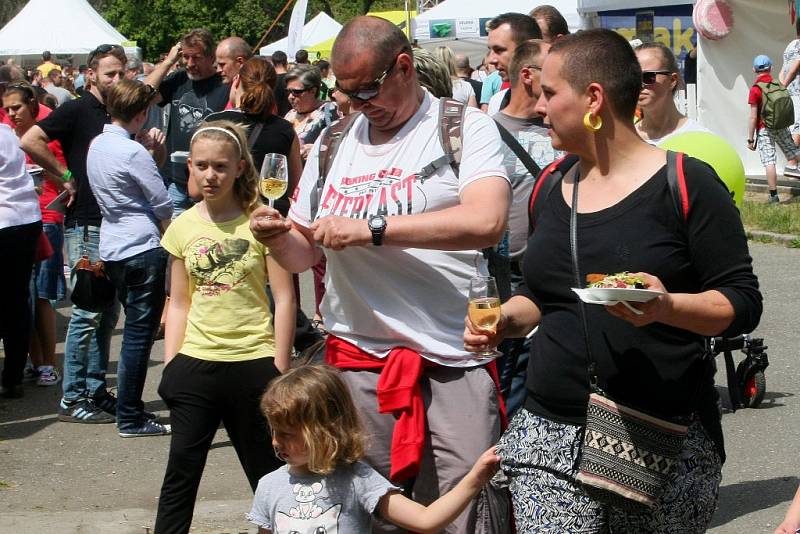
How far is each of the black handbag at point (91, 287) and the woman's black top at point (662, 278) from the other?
461 cm

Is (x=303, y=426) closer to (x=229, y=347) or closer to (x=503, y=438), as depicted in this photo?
(x=503, y=438)

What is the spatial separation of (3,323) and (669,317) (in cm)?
601

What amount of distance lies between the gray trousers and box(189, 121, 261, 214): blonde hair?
1.58m

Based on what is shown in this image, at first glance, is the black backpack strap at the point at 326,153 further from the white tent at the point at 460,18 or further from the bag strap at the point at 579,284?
the white tent at the point at 460,18

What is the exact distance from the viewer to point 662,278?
3.00 metres

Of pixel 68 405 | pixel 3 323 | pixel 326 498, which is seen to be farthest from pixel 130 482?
pixel 326 498

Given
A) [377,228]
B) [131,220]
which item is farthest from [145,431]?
[377,228]

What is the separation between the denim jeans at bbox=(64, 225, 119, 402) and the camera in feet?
24.8

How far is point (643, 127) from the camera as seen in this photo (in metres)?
5.59

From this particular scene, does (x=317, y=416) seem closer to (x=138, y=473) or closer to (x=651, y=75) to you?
(x=651, y=75)

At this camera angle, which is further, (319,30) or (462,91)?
(319,30)

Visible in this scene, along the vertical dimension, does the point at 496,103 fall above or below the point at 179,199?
above

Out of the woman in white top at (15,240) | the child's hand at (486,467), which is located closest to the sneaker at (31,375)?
the woman in white top at (15,240)

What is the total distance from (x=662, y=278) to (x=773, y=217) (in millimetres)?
11570
